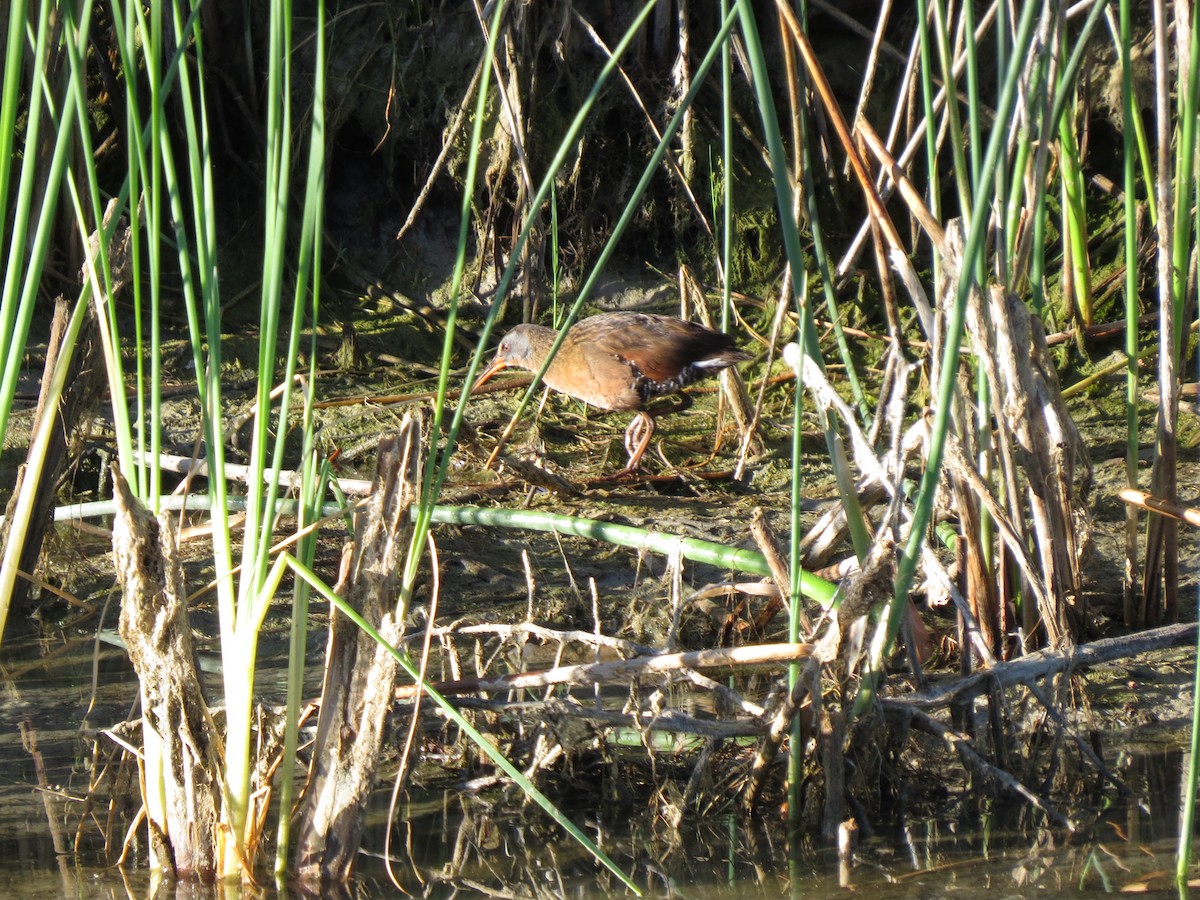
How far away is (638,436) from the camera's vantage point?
17.7 feet

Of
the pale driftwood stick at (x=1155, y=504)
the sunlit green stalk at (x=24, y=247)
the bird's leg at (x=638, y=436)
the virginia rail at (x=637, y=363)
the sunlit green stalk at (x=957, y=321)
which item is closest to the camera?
the sunlit green stalk at (x=957, y=321)

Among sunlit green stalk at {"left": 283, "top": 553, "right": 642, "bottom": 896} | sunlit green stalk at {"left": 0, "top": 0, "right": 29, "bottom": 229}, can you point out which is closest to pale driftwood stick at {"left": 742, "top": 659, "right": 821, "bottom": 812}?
sunlit green stalk at {"left": 283, "top": 553, "right": 642, "bottom": 896}

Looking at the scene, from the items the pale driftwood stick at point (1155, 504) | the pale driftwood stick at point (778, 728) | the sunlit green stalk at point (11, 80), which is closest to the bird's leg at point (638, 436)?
the pale driftwood stick at point (1155, 504)

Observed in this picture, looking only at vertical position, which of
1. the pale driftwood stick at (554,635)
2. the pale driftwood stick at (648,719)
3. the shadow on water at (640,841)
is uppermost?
the pale driftwood stick at (554,635)

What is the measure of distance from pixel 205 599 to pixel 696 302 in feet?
8.54

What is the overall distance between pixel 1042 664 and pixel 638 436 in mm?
2839

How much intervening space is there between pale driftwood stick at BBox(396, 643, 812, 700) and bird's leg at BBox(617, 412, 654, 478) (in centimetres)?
257

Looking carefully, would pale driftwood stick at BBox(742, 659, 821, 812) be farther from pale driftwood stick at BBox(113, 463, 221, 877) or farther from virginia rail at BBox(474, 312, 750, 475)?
virginia rail at BBox(474, 312, 750, 475)

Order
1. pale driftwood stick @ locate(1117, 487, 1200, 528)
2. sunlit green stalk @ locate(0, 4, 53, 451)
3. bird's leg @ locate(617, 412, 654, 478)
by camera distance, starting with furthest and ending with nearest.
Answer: bird's leg @ locate(617, 412, 654, 478)
pale driftwood stick @ locate(1117, 487, 1200, 528)
sunlit green stalk @ locate(0, 4, 53, 451)

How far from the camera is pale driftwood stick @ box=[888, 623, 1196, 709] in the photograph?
2.65 meters

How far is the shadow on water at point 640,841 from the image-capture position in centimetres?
244

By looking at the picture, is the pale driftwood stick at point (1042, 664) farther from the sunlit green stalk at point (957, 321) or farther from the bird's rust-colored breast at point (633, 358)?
the bird's rust-colored breast at point (633, 358)

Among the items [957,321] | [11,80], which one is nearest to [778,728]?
[957,321]

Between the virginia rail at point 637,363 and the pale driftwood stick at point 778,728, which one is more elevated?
the virginia rail at point 637,363
